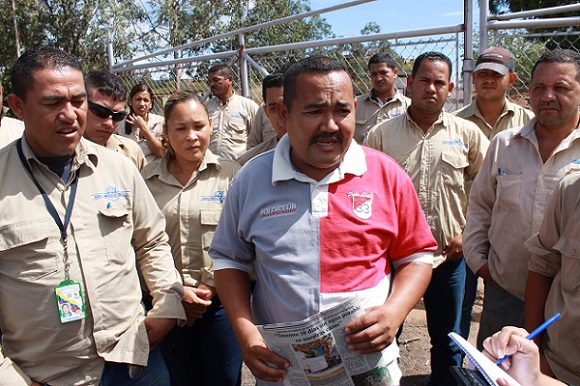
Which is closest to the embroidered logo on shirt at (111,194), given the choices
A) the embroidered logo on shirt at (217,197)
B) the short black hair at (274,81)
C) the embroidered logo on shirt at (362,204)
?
the embroidered logo on shirt at (217,197)

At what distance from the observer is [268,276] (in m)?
1.78

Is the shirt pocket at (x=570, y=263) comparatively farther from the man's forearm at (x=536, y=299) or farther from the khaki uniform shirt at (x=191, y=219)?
the khaki uniform shirt at (x=191, y=219)

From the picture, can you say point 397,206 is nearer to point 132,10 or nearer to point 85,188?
point 85,188

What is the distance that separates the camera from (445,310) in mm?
3061

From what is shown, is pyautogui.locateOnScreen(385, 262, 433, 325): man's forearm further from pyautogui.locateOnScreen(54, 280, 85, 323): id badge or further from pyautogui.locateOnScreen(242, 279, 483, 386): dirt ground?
pyautogui.locateOnScreen(242, 279, 483, 386): dirt ground

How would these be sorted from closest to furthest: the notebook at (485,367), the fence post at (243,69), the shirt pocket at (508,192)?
the notebook at (485,367)
the shirt pocket at (508,192)
the fence post at (243,69)

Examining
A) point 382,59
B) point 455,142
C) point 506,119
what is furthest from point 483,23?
point 455,142

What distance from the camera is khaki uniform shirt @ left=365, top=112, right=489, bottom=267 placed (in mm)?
2994

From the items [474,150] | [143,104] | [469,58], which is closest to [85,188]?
[474,150]

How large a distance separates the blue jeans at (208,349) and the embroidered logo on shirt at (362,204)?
119cm

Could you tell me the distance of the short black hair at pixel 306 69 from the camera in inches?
68.1

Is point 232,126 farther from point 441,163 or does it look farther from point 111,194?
point 111,194

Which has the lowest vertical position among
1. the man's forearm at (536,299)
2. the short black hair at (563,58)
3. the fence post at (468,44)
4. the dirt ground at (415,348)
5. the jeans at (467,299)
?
the dirt ground at (415,348)

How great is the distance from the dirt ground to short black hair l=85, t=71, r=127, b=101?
7.31ft
